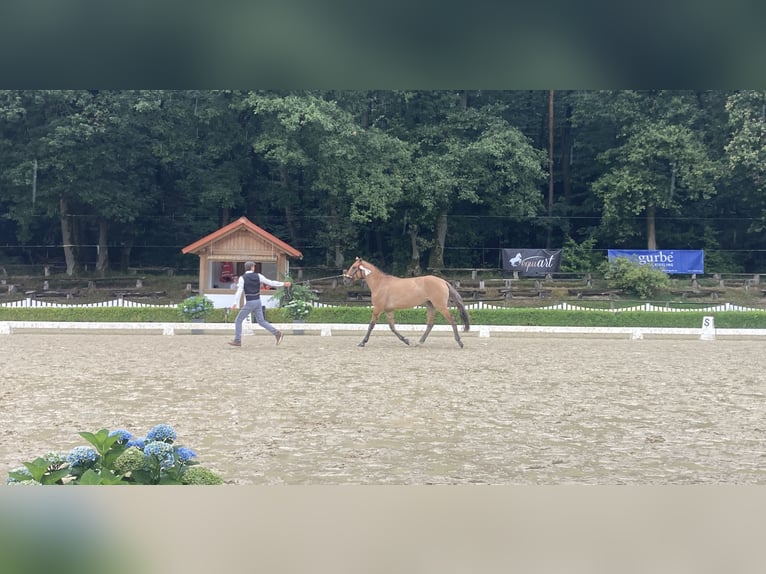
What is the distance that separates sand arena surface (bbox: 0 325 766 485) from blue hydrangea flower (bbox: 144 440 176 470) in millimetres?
883

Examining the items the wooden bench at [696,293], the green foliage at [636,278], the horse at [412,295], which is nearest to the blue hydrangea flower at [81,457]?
the horse at [412,295]

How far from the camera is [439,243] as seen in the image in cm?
3412

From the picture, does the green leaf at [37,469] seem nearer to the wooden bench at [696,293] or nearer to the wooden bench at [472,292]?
the wooden bench at [472,292]

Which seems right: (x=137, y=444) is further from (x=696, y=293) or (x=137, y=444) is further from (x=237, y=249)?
(x=696, y=293)

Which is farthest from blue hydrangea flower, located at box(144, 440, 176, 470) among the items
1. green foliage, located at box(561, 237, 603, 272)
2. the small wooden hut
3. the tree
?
the tree

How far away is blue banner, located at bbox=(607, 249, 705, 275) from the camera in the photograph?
28906 mm

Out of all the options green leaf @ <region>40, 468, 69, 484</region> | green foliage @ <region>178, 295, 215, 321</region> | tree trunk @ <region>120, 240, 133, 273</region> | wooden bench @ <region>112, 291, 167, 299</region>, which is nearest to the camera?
green leaf @ <region>40, 468, 69, 484</region>

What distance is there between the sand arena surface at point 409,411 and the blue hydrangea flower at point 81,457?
107cm

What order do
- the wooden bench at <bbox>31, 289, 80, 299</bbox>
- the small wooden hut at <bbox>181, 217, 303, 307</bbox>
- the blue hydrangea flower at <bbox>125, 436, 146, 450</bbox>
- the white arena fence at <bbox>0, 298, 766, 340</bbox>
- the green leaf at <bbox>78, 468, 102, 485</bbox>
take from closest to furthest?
the green leaf at <bbox>78, 468, 102, 485</bbox> → the blue hydrangea flower at <bbox>125, 436, 146, 450</bbox> → the white arena fence at <bbox>0, 298, 766, 340</bbox> → the small wooden hut at <bbox>181, 217, 303, 307</bbox> → the wooden bench at <bbox>31, 289, 80, 299</bbox>

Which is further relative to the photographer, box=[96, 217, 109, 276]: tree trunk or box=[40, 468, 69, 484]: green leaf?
box=[96, 217, 109, 276]: tree trunk

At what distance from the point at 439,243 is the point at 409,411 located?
89.4 ft

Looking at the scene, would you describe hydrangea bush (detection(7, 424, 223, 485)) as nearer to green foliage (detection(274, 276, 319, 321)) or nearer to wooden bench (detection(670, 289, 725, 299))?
green foliage (detection(274, 276, 319, 321))

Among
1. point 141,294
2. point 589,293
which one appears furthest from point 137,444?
point 589,293
